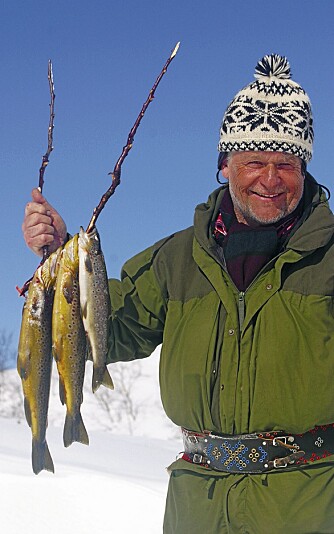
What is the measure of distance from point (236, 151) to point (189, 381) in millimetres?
975

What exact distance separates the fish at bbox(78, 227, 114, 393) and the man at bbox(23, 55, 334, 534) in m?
0.22

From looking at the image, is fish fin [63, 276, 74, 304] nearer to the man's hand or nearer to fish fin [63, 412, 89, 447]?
the man's hand

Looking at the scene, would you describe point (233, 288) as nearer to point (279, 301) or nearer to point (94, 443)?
point (279, 301)

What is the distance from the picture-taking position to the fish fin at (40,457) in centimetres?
303

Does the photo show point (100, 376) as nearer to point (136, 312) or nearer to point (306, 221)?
point (136, 312)

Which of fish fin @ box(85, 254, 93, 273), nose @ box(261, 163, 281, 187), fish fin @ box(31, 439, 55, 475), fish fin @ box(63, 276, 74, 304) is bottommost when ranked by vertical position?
fish fin @ box(31, 439, 55, 475)

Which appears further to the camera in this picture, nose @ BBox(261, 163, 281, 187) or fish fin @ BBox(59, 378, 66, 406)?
nose @ BBox(261, 163, 281, 187)

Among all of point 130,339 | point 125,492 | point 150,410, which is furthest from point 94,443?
point 150,410

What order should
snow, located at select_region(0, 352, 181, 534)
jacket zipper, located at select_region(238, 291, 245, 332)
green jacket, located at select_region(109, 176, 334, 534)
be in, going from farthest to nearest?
1. snow, located at select_region(0, 352, 181, 534)
2. jacket zipper, located at select_region(238, 291, 245, 332)
3. green jacket, located at select_region(109, 176, 334, 534)

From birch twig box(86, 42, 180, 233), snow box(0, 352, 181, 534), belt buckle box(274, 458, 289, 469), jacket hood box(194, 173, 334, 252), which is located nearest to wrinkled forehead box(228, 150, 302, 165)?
jacket hood box(194, 173, 334, 252)

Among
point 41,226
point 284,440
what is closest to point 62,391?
point 41,226

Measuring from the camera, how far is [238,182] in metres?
3.37

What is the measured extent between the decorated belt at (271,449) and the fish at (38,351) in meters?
0.66

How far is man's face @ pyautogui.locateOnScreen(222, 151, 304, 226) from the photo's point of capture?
3287mm
